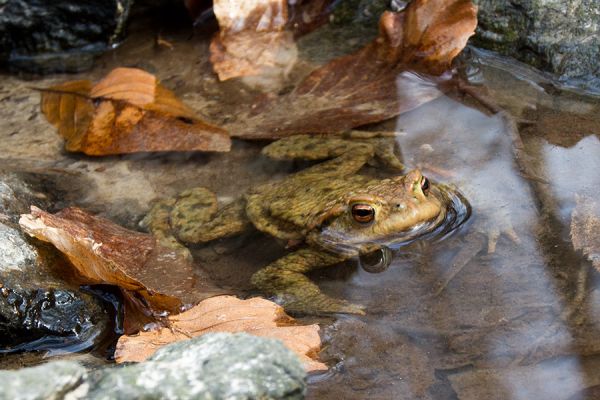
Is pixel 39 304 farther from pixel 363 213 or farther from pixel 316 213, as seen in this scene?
pixel 363 213

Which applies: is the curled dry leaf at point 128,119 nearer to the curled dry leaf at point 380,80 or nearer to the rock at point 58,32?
the curled dry leaf at point 380,80

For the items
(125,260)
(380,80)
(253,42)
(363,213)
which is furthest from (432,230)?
(253,42)

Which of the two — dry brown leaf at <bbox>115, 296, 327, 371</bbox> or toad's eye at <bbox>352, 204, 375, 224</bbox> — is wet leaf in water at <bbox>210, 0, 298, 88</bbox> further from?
dry brown leaf at <bbox>115, 296, 327, 371</bbox>

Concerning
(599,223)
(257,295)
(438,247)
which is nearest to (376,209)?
(438,247)

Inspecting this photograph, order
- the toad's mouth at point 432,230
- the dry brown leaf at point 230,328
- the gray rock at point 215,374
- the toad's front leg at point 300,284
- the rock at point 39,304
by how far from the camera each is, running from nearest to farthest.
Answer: the gray rock at point 215,374 → the dry brown leaf at point 230,328 → the rock at point 39,304 → the toad's front leg at point 300,284 → the toad's mouth at point 432,230

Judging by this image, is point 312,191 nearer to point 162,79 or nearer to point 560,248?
point 560,248

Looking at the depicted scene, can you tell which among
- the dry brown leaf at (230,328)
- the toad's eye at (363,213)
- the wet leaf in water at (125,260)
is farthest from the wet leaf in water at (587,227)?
the wet leaf in water at (125,260)
